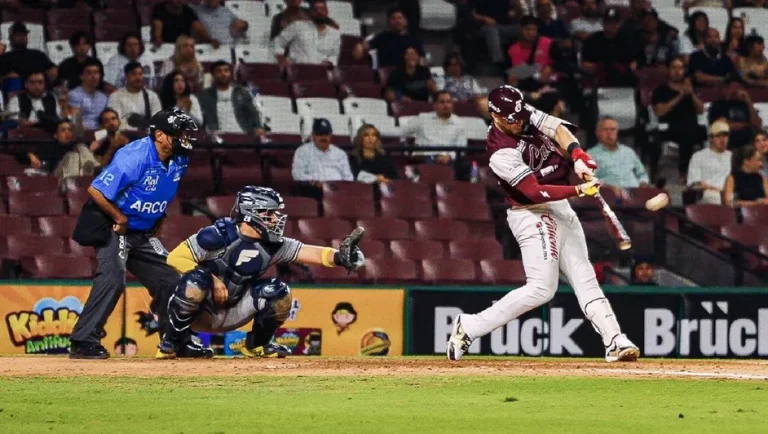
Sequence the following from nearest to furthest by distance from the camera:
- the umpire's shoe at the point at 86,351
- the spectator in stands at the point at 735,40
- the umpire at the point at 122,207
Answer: the umpire at the point at 122,207 < the umpire's shoe at the point at 86,351 < the spectator in stands at the point at 735,40

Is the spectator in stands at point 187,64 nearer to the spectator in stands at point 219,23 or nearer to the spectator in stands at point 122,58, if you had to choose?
the spectator in stands at point 122,58

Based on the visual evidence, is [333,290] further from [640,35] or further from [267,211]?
[640,35]

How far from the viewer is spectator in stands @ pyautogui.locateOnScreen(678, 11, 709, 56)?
19797 mm

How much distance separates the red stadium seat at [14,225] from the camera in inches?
574

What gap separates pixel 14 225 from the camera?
1461cm

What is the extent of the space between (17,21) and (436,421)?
11.4 meters

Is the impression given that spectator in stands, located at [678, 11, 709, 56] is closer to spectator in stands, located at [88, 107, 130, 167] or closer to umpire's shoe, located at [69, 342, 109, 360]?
spectator in stands, located at [88, 107, 130, 167]

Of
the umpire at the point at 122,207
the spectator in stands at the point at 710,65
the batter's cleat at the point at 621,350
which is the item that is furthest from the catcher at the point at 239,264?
the spectator in stands at the point at 710,65


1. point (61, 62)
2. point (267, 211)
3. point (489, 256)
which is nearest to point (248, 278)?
point (267, 211)

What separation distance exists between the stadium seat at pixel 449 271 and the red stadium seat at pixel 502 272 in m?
0.12

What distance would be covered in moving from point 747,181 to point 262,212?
7901 mm

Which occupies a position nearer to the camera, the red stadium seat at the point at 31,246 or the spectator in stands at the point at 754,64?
the red stadium seat at the point at 31,246

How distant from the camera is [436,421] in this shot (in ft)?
23.6

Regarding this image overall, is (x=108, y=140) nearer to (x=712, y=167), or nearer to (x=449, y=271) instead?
(x=449, y=271)
